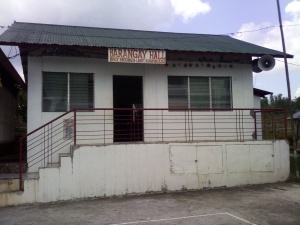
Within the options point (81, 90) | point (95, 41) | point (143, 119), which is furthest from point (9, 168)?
point (95, 41)

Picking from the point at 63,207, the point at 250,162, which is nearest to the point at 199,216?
the point at 63,207

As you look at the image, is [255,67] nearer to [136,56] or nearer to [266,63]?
[266,63]

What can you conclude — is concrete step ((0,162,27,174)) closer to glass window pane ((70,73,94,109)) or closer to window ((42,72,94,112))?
window ((42,72,94,112))

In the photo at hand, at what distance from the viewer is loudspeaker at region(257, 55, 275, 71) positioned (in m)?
10.6

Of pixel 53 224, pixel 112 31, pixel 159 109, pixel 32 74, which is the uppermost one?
pixel 112 31

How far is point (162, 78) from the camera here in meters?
10.6

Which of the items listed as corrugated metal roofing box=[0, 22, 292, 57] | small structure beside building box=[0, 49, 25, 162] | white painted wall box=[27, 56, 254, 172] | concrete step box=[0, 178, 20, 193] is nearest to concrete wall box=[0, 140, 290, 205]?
concrete step box=[0, 178, 20, 193]

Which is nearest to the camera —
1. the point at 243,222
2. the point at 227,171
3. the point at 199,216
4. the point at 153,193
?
→ the point at 243,222

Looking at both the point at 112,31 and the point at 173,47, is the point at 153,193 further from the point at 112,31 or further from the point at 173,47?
the point at 112,31

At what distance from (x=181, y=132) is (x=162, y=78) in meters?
1.81

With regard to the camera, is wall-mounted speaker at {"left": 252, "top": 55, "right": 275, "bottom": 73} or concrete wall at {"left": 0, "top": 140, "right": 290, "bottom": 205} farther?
wall-mounted speaker at {"left": 252, "top": 55, "right": 275, "bottom": 73}

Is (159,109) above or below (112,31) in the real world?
below

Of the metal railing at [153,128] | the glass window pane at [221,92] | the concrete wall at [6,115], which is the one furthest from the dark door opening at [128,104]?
the concrete wall at [6,115]

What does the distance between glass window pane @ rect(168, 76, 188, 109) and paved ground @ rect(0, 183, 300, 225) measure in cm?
292
